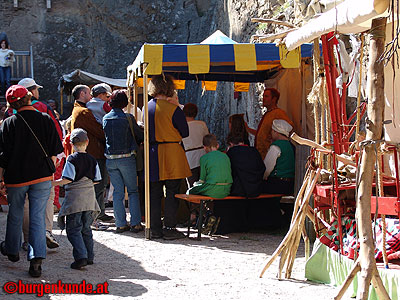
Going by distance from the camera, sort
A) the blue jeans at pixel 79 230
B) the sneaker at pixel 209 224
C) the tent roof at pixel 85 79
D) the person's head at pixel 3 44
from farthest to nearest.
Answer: the person's head at pixel 3 44 → the tent roof at pixel 85 79 → the sneaker at pixel 209 224 → the blue jeans at pixel 79 230

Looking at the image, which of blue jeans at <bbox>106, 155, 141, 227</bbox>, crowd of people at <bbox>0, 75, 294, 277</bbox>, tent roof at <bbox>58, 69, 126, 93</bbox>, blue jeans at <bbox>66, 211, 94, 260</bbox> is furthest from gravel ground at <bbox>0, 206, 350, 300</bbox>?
tent roof at <bbox>58, 69, 126, 93</bbox>

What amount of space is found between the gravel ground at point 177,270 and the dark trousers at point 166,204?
25cm

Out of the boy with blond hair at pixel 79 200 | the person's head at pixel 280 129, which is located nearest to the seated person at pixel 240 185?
the person's head at pixel 280 129

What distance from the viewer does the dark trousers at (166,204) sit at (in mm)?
7121

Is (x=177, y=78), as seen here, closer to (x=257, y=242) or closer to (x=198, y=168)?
(x=198, y=168)

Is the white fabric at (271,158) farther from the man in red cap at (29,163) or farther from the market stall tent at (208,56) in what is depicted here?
the man in red cap at (29,163)

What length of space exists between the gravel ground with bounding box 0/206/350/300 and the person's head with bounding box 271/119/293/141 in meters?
1.23

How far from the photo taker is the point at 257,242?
6.86 metres

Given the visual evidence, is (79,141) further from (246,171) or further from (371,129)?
(371,129)

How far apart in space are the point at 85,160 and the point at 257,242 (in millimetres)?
2413

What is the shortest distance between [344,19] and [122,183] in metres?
4.17

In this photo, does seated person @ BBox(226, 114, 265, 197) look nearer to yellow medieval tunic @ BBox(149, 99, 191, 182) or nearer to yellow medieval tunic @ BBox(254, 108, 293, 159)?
yellow medieval tunic @ BBox(149, 99, 191, 182)

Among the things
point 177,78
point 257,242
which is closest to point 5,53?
point 177,78

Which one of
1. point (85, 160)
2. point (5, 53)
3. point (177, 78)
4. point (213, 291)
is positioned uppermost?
point (5, 53)
